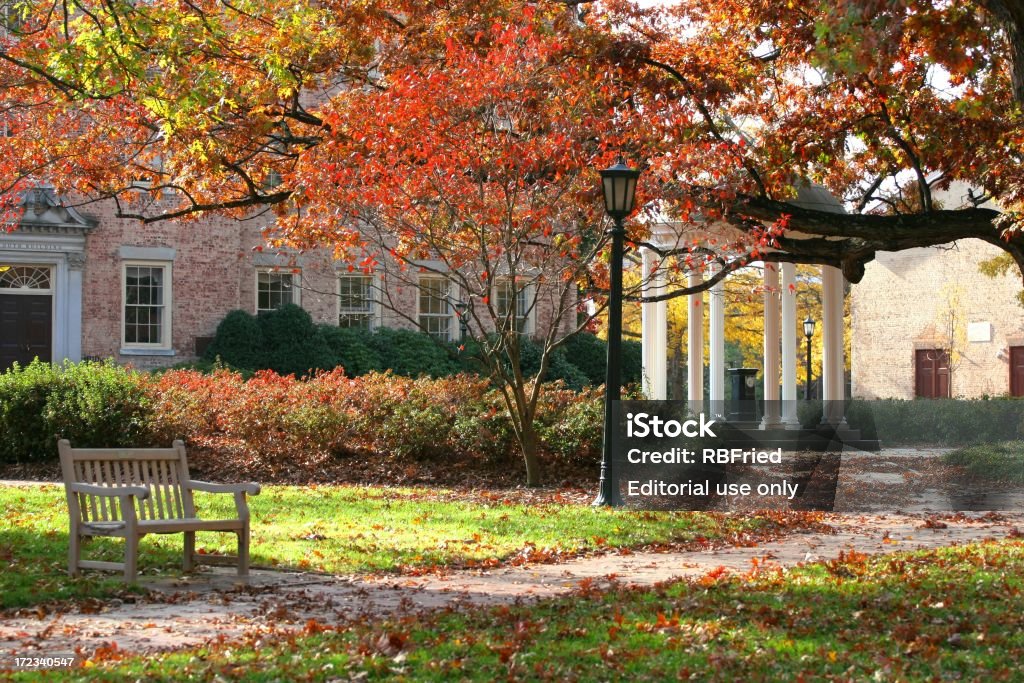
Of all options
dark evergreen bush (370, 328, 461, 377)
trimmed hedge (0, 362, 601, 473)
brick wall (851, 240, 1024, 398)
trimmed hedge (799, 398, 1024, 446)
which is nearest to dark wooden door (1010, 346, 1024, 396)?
brick wall (851, 240, 1024, 398)

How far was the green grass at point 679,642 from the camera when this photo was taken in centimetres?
558

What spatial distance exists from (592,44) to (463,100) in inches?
97.9

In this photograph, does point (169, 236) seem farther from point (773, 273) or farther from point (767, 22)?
point (767, 22)

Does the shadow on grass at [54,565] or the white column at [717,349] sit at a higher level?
the white column at [717,349]

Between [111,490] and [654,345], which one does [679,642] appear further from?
[654,345]

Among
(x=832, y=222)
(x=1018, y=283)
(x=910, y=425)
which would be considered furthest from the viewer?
(x=1018, y=283)

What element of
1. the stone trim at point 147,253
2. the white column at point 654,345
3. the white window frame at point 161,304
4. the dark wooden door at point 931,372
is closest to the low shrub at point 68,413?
the white column at point 654,345

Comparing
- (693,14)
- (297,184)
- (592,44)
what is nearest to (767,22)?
(693,14)

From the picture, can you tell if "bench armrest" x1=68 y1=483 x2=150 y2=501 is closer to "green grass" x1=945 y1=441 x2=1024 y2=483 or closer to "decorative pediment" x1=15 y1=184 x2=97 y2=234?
"green grass" x1=945 y1=441 x2=1024 y2=483

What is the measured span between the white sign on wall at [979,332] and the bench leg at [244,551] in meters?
27.5

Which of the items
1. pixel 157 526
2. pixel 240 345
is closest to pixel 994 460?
pixel 157 526

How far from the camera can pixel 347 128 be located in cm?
1552

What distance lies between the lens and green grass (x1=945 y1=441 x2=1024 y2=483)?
664 inches

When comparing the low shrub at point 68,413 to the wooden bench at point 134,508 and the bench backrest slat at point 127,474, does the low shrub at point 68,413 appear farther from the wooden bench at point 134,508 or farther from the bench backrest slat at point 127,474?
the wooden bench at point 134,508
